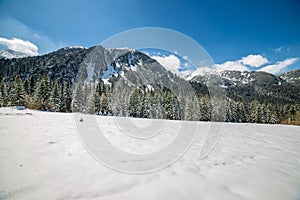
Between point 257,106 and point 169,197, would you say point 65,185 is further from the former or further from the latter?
point 257,106

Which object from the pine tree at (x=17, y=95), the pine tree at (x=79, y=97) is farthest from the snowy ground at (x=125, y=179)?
the pine tree at (x=79, y=97)

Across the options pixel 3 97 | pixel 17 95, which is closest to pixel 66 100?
pixel 17 95

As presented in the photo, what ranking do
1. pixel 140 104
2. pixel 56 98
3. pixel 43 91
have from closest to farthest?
pixel 43 91 → pixel 56 98 → pixel 140 104

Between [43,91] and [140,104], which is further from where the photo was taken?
[140,104]

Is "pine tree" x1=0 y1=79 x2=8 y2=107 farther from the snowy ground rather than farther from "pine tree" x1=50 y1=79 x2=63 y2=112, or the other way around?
the snowy ground

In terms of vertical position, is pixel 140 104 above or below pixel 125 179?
above

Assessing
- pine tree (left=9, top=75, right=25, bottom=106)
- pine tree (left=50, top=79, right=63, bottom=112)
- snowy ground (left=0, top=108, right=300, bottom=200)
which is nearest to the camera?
snowy ground (left=0, top=108, right=300, bottom=200)

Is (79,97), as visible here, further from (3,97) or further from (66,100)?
(3,97)

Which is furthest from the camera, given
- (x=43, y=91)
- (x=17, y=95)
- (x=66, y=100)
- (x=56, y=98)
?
(x=66, y=100)

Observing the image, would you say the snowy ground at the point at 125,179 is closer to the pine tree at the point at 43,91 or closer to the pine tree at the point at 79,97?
the pine tree at the point at 43,91

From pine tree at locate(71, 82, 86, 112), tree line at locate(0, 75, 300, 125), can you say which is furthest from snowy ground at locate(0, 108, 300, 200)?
pine tree at locate(71, 82, 86, 112)

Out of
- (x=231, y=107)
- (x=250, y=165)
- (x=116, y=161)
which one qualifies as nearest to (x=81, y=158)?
(x=116, y=161)

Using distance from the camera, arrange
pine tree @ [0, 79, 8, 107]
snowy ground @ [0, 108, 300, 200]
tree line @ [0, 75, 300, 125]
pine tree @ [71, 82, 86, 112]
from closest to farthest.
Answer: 1. snowy ground @ [0, 108, 300, 200]
2. pine tree @ [0, 79, 8, 107]
3. tree line @ [0, 75, 300, 125]
4. pine tree @ [71, 82, 86, 112]

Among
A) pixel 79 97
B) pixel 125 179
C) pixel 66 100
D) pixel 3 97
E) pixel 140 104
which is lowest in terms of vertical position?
pixel 125 179
